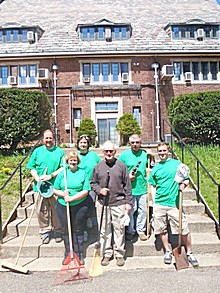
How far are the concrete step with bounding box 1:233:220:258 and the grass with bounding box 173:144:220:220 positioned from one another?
893 millimetres

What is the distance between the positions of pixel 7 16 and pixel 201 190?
61.2 feet

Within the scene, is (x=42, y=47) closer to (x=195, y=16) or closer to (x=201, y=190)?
(x=195, y=16)

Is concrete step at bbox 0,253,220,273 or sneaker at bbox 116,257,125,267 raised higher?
sneaker at bbox 116,257,125,267

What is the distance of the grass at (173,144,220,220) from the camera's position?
6.73 metres

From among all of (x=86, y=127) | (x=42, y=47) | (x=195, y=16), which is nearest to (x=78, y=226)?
(x=86, y=127)

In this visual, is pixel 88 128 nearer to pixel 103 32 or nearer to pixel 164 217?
pixel 103 32

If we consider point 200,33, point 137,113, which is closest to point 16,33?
point 137,113

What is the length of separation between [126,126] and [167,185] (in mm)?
11207

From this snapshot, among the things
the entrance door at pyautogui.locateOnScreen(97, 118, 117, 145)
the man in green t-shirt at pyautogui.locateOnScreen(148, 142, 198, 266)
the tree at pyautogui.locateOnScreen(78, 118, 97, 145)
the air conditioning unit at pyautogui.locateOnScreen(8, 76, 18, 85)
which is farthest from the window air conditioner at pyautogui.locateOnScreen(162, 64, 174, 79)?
the man in green t-shirt at pyautogui.locateOnScreen(148, 142, 198, 266)

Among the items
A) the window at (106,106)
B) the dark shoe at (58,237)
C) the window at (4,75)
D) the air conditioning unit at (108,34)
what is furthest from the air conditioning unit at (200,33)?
the dark shoe at (58,237)

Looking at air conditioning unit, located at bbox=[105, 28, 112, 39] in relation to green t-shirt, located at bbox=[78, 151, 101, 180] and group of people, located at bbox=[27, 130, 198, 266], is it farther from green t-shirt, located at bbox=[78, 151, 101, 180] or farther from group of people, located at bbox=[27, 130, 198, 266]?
group of people, located at bbox=[27, 130, 198, 266]

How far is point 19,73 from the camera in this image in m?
17.3

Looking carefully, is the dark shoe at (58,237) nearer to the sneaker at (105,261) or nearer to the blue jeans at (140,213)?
the sneaker at (105,261)

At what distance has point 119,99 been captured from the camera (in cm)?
1728
